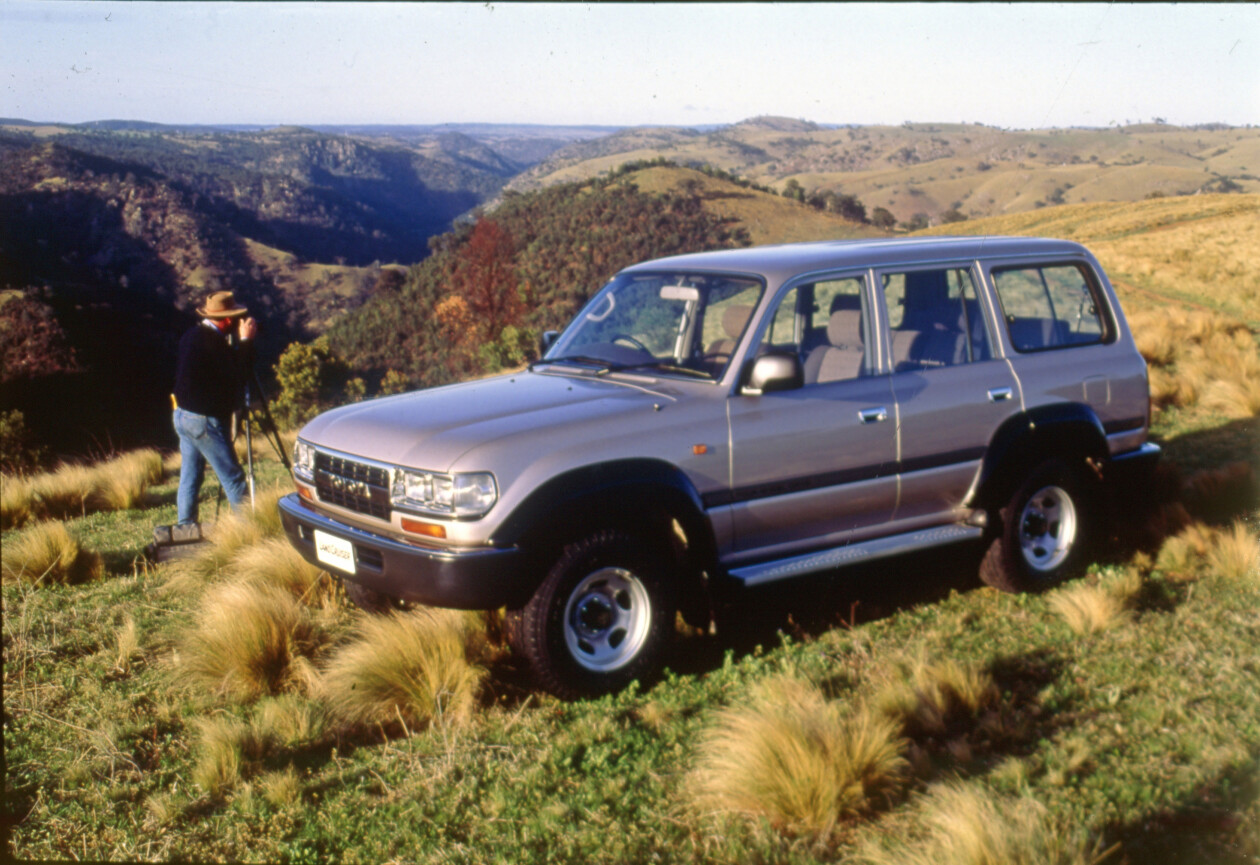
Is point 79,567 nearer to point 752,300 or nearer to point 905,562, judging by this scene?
point 752,300

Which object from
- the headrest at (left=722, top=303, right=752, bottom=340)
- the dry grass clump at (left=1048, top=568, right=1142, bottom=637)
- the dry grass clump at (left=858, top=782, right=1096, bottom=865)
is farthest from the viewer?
the dry grass clump at (left=1048, top=568, right=1142, bottom=637)

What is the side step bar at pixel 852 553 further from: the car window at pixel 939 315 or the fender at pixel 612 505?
the car window at pixel 939 315

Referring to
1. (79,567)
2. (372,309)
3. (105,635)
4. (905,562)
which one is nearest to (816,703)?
(905,562)

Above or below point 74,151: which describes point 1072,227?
below

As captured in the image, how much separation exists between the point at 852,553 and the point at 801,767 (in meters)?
1.81

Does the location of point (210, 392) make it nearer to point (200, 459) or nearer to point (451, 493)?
point (200, 459)

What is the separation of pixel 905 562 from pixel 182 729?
3.79 meters

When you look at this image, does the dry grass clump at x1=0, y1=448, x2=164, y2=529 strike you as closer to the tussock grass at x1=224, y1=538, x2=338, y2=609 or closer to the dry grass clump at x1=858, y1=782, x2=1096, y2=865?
the tussock grass at x1=224, y1=538, x2=338, y2=609

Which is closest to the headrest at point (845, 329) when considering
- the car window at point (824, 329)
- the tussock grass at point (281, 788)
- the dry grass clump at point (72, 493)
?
the car window at point (824, 329)

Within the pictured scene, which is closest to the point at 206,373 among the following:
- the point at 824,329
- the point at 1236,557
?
the point at 824,329

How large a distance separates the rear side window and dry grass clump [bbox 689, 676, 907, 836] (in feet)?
10.3

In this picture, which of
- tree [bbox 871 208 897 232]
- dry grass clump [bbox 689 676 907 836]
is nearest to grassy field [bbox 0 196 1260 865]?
dry grass clump [bbox 689 676 907 836]

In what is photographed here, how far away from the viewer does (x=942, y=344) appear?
5594mm

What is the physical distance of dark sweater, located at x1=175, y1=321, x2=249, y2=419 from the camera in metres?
7.05
